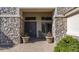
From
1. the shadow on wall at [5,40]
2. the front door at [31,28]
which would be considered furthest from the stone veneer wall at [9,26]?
the front door at [31,28]

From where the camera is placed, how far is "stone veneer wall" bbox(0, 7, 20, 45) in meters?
12.7

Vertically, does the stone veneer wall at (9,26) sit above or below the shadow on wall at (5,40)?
above

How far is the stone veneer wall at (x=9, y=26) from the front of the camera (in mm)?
12727

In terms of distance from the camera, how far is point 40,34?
611 inches

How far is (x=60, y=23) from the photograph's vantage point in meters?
12.7

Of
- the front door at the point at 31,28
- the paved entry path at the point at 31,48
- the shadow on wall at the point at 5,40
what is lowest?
the paved entry path at the point at 31,48

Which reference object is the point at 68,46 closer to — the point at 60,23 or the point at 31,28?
the point at 60,23

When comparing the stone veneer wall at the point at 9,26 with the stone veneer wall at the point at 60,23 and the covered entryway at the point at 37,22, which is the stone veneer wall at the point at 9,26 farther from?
the stone veneer wall at the point at 60,23

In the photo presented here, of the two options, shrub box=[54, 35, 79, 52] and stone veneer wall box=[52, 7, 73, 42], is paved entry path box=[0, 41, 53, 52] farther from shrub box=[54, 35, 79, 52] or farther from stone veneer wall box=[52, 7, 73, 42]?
shrub box=[54, 35, 79, 52]

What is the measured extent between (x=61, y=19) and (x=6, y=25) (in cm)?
411

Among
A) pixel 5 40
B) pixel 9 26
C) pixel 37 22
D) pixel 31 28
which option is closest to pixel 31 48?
pixel 5 40

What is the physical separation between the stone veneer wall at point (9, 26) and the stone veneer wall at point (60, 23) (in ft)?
9.20
